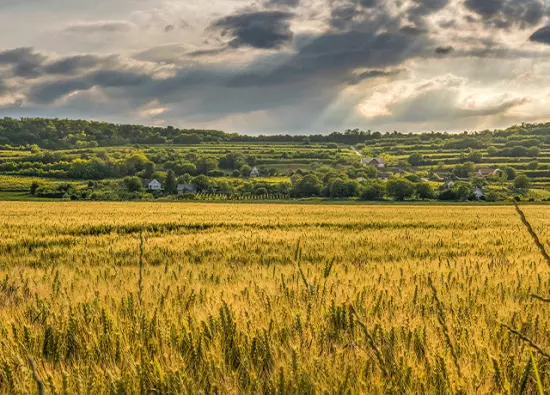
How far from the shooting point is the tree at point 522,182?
11100 centimetres

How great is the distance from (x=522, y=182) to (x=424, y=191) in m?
33.2

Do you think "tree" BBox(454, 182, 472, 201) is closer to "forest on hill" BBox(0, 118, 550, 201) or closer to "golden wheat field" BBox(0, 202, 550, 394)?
"forest on hill" BBox(0, 118, 550, 201)

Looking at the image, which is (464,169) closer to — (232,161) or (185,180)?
(232,161)

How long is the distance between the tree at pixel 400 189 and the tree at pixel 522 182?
3216 centimetres

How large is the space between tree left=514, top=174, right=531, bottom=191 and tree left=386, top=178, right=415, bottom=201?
32.2m

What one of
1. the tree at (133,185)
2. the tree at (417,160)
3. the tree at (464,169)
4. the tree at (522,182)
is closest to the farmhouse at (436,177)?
the tree at (464,169)

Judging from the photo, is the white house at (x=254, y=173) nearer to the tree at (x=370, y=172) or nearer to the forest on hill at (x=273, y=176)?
the forest on hill at (x=273, y=176)

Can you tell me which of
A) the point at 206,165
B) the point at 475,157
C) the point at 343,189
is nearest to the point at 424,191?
the point at 343,189

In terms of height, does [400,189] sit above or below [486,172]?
below

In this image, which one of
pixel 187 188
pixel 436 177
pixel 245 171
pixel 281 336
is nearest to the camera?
pixel 281 336

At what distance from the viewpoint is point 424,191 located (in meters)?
97.6

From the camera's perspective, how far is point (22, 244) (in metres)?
13.4

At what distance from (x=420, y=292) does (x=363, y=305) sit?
1.05m

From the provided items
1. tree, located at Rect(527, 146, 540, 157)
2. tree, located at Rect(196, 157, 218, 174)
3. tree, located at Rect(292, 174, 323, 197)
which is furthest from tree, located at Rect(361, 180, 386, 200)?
tree, located at Rect(527, 146, 540, 157)
